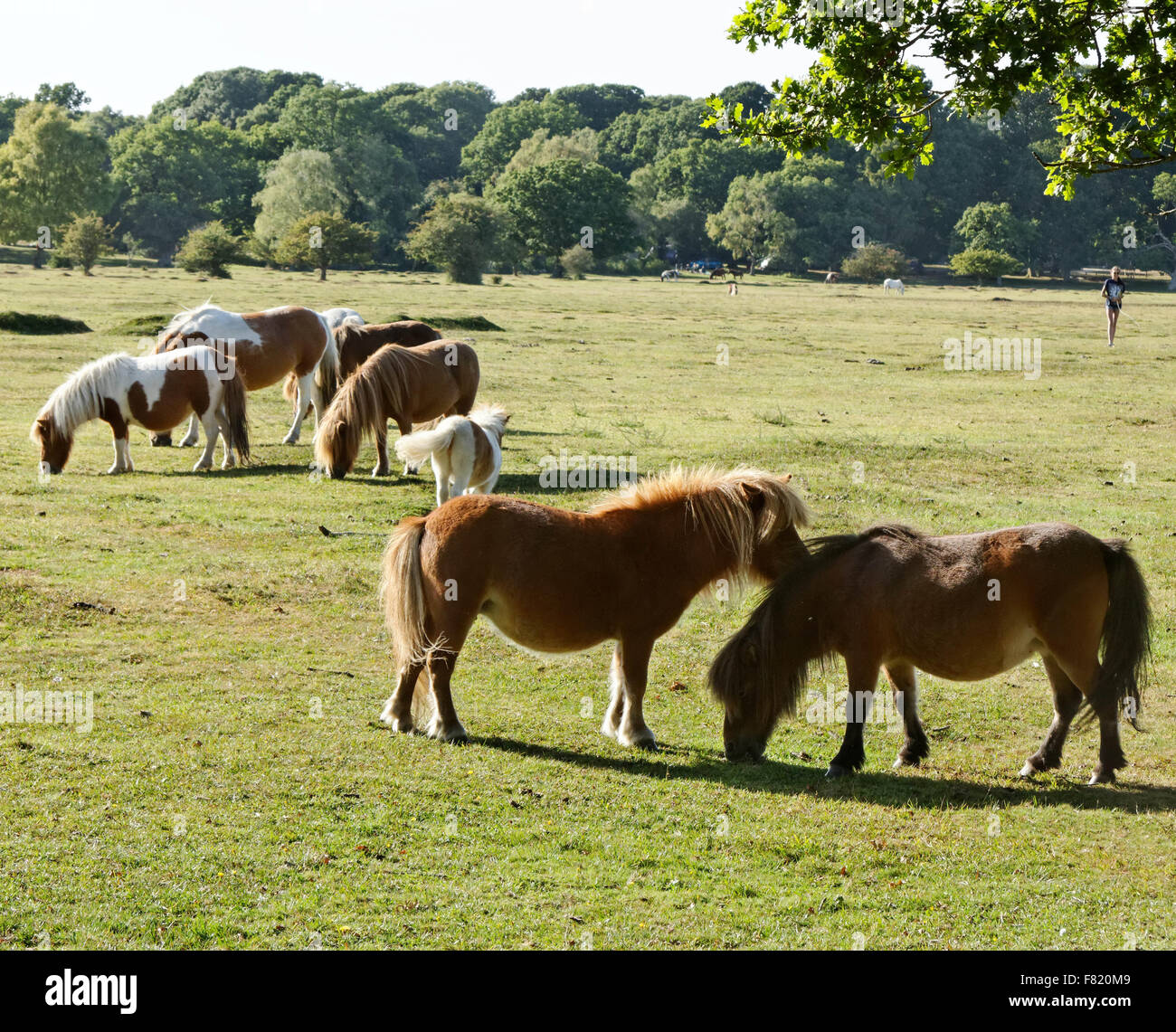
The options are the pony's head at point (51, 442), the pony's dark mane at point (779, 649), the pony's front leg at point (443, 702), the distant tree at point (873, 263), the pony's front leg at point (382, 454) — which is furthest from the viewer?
the distant tree at point (873, 263)

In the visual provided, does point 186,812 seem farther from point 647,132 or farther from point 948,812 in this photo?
point 647,132

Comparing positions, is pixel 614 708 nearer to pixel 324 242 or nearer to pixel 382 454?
pixel 382 454

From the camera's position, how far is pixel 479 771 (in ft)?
27.3

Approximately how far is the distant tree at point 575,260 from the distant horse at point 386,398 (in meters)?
70.0

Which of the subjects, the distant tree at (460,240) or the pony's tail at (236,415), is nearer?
the pony's tail at (236,415)

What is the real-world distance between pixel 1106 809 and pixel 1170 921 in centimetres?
152

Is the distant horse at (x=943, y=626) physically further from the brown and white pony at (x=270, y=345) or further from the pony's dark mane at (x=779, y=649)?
the brown and white pony at (x=270, y=345)

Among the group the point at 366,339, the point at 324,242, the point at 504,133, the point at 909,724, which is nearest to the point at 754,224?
the point at 324,242

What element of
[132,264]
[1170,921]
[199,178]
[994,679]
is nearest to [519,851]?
[1170,921]

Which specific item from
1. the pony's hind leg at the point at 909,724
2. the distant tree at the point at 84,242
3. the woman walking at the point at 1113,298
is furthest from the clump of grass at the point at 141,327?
the distant tree at the point at 84,242

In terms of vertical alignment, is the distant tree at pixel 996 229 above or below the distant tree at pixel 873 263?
above

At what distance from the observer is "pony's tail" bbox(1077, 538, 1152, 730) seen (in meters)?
8.09

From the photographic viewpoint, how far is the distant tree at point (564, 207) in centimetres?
8969

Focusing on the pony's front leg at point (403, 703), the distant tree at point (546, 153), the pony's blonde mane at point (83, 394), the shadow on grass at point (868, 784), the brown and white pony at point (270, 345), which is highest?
the distant tree at point (546, 153)
